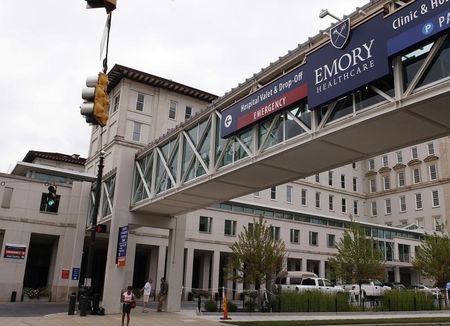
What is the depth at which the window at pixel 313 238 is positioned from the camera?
53.9 m

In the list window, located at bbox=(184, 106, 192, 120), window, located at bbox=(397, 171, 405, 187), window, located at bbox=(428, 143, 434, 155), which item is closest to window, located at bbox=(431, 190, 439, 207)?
window, located at bbox=(397, 171, 405, 187)

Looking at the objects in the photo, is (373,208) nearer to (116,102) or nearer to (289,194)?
(289,194)

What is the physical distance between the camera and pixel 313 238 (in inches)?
2140

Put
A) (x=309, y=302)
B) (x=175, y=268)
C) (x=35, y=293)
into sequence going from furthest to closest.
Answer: (x=35, y=293)
(x=175, y=268)
(x=309, y=302)

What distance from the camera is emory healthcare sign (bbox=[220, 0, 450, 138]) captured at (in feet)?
34.4

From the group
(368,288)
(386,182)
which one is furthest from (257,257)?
(386,182)

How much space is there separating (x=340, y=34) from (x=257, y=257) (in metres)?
16.9

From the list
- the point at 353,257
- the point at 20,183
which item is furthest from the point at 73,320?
the point at 353,257

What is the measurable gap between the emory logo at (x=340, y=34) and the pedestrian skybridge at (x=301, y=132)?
260mm

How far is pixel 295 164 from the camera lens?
53.2 feet

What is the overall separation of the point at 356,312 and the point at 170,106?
34934 millimetres

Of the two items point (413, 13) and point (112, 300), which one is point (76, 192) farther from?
point (413, 13)

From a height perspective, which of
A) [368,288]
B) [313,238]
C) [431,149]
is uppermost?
[431,149]

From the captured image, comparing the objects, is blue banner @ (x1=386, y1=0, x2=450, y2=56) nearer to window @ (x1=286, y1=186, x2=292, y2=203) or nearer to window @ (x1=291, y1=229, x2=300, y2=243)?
window @ (x1=291, y1=229, x2=300, y2=243)
